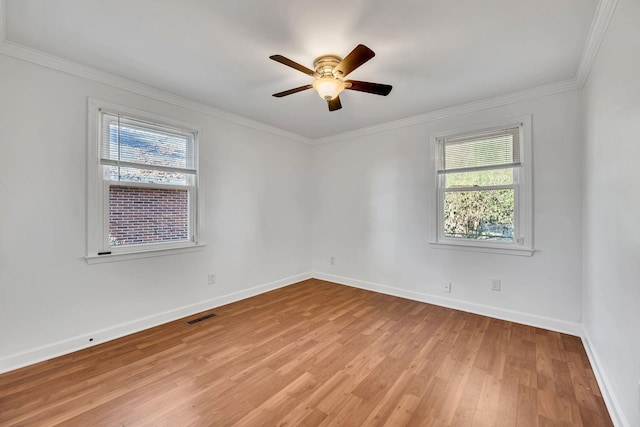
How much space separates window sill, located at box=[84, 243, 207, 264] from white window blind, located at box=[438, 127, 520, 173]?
3330 mm

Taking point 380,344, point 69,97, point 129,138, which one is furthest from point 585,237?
point 69,97

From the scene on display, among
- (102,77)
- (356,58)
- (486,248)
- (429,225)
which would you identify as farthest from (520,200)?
(102,77)

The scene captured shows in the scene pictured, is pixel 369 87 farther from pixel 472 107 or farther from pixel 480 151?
pixel 480 151

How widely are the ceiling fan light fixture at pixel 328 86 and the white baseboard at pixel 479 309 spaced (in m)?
2.88

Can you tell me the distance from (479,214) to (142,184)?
153 inches

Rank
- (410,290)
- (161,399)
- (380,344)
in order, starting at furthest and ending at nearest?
1. (410,290)
2. (380,344)
3. (161,399)

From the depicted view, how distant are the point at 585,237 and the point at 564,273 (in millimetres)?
454

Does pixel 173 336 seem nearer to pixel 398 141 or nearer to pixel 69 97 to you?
pixel 69 97

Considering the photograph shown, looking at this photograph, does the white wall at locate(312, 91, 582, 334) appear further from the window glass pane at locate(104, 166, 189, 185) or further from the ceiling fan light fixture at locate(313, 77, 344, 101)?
the window glass pane at locate(104, 166, 189, 185)

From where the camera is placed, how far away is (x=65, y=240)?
2406mm

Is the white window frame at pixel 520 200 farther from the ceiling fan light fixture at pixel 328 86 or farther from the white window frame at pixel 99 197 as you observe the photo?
the white window frame at pixel 99 197

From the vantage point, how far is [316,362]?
226 cm

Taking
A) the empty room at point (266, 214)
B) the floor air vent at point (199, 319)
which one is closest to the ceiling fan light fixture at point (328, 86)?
the empty room at point (266, 214)

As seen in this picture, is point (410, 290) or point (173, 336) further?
point (410, 290)
